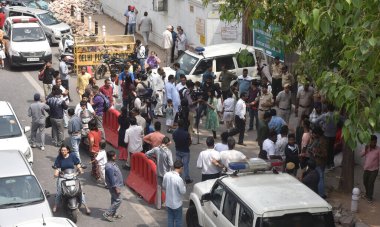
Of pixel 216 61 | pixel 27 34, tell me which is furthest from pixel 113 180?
pixel 27 34

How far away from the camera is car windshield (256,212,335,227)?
36.9 feet

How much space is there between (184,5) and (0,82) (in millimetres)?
8065

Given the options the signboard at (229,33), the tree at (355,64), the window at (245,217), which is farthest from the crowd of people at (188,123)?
the signboard at (229,33)

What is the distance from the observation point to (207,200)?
13.2 meters

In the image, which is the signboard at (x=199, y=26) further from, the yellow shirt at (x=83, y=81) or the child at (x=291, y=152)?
the child at (x=291, y=152)

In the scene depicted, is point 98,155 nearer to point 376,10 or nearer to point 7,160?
point 7,160

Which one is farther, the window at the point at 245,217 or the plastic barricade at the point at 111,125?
the plastic barricade at the point at 111,125

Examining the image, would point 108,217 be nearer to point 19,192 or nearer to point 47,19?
point 19,192

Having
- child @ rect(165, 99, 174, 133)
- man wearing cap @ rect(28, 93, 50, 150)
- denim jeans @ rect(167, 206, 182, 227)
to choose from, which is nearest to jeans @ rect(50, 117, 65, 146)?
man wearing cap @ rect(28, 93, 50, 150)

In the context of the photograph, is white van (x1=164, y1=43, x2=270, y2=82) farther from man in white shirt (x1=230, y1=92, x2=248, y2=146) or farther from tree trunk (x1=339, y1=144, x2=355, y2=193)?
tree trunk (x1=339, y1=144, x2=355, y2=193)

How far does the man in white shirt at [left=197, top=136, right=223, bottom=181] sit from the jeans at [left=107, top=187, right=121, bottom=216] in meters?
1.84

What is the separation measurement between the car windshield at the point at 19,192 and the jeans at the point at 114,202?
1.54 m

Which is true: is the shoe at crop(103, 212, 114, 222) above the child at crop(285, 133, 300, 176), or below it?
below

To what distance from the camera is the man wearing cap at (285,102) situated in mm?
20031
